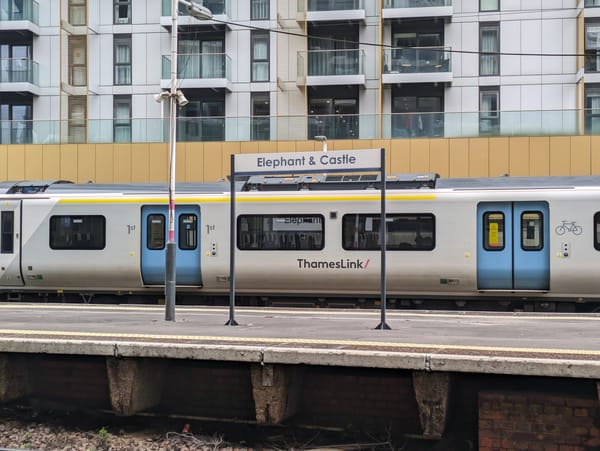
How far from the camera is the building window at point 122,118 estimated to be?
2602cm

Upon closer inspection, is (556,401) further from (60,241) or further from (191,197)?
(60,241)

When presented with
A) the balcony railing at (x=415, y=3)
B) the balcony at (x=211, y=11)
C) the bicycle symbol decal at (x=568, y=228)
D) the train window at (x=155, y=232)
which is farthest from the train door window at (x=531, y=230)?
the balcony at (x=211, y=11)

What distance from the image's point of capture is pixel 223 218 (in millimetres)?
16500

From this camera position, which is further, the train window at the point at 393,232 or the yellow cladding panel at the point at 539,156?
the yellow cladding panel at the point at 539,156

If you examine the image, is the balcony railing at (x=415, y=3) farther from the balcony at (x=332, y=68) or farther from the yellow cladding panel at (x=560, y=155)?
the yellow cladding panel at (x=560, y=155)

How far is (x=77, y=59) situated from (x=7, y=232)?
42.8 ft

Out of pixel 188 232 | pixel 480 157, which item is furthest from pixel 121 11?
pixel 188 232

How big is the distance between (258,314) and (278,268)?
3065 mm

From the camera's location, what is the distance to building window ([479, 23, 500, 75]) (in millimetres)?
26734

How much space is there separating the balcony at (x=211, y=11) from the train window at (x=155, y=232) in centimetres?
1300

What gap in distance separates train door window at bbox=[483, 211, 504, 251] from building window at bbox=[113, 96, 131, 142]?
579 inches

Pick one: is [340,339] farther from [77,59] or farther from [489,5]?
[77,59]

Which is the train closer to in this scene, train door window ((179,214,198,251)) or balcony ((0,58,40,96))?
train door window ((179,214,198,251))

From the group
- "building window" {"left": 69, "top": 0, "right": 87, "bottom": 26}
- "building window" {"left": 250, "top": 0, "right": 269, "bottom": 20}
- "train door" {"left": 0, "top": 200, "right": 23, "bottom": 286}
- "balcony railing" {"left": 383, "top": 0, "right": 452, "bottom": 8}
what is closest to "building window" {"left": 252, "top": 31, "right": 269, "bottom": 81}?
"building window" {"left": 250, "top": 0, "right": 269, "bottom": 20}
